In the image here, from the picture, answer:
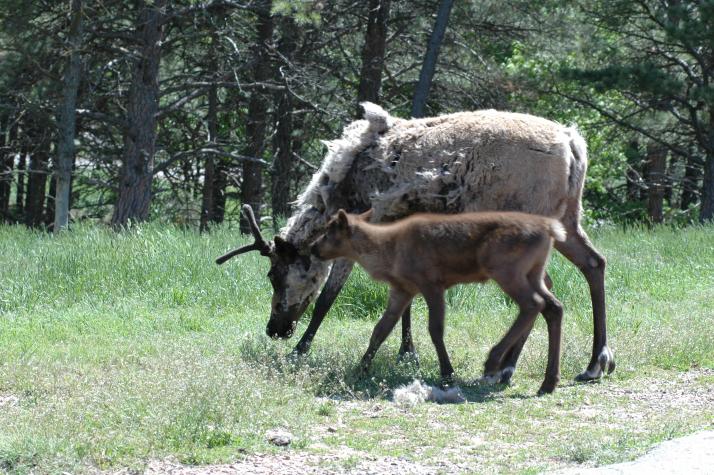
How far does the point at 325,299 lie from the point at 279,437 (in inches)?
125

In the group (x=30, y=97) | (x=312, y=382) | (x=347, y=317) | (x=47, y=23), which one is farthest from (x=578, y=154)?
(x=30, y=97)

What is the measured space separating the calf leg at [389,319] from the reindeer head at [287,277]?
4.50 feet

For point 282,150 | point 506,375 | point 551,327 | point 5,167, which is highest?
point 282,150

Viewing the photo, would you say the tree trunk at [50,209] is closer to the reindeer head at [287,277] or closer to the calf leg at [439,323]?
the reindeer head at [287,277]

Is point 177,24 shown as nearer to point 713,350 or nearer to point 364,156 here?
point 364,156

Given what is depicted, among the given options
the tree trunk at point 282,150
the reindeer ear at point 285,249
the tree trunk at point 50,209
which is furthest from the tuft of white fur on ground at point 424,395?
the tree trunk at point 50,209

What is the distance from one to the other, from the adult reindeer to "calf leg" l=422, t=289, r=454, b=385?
55cm

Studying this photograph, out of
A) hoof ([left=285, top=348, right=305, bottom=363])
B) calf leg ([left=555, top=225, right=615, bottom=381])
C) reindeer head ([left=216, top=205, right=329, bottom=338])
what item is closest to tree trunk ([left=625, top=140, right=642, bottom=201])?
calf leg ([left=555, top=225, right=615, bottom=381])

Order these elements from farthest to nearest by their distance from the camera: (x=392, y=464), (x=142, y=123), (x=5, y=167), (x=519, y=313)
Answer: (x=5, y=167) < (x=142, y=123) < (x=519, y=313) < (x=392, y=464)

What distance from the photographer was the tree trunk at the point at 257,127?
63.5ft

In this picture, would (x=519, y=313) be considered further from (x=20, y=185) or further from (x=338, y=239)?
(x=20, y=185)

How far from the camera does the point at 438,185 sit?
8602 mm

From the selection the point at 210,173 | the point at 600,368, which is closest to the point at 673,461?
the point at 600,368

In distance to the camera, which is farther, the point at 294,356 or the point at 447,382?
the point at 294,356
